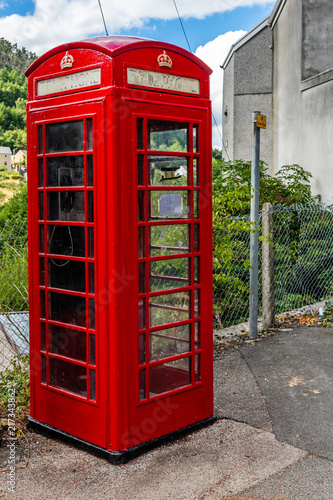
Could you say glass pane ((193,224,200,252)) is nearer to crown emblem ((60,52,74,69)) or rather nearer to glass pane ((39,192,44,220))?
glass pane ((39,192,44,220))

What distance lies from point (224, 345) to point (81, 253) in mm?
3090

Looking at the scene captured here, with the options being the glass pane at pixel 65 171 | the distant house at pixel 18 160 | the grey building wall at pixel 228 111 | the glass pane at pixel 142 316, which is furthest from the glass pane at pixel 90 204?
the distant house at pixel 18 160

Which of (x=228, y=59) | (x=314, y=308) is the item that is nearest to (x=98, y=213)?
(x=314, y=308)

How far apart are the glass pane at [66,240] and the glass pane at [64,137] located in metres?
0.52

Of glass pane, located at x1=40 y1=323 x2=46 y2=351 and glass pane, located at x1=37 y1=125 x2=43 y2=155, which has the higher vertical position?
glass pane, located at x1=37 y1=125 x2=43 y2=155

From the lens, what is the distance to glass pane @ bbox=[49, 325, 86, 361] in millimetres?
→ 3461

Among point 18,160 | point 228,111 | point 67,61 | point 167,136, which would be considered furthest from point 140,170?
point 18,160

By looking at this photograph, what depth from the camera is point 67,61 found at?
3352 millimetres

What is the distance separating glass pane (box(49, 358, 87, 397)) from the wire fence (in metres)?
1.44

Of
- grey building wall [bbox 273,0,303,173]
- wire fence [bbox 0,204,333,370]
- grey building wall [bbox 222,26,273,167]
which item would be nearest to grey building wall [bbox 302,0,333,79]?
grey building wall [bbox 273,0,303,173]

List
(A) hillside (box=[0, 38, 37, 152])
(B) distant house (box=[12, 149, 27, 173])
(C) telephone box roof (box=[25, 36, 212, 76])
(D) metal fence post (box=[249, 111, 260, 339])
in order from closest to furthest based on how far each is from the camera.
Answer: (C) telephone box roof (box=[25, 36, 212, 76]) → (D) metal fence post (box=[249, 111, 260, 339]) → (A) hillside (box=[0, 38, 37, 152]) → (B) distant house (box=[12, 149, 27, 173])

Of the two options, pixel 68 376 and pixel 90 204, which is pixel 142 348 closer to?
pixel 68 376

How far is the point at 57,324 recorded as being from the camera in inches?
140

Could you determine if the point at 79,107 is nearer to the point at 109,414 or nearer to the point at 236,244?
the point at 109,414
